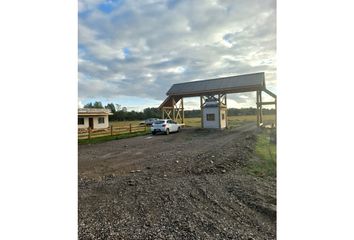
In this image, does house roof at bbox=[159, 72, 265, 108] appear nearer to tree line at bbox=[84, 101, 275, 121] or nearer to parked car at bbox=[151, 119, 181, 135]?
tree line at bbox=[84, 101, 275, 121]

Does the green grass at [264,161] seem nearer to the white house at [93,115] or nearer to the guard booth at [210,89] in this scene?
the guard booth at [210,89]

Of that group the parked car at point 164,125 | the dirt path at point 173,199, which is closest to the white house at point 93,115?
the dirt path at point 173,199

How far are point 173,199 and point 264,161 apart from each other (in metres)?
0.70

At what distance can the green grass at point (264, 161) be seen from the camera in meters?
1.22

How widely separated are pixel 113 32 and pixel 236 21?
2.07 ft

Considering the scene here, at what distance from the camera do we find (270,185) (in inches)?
45.4

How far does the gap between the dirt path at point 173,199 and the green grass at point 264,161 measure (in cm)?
6

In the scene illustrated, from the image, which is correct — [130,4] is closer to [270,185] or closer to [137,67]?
[137,67]

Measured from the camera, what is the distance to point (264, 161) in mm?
1376

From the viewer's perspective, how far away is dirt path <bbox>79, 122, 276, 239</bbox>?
86cm

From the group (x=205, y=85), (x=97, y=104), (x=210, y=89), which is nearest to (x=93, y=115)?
(x=97, y=104)
